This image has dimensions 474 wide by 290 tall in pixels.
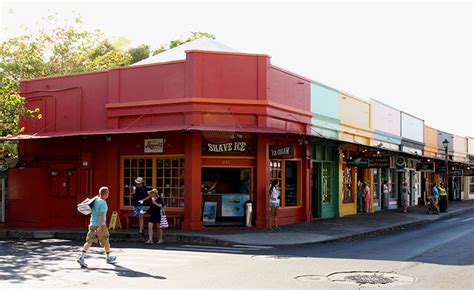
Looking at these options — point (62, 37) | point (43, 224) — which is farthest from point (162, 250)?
point (62, 37)

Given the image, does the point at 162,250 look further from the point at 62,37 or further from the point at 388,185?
the point at 62,37

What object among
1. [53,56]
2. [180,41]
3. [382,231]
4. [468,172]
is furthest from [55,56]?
[468,172]

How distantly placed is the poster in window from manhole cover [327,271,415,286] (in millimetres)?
9556

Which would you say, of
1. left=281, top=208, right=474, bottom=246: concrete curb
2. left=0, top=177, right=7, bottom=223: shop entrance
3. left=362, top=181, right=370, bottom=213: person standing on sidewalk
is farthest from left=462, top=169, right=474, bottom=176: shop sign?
left=0, top=177, right=7, bottom=223: shop entrance

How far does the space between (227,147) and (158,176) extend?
2.89m

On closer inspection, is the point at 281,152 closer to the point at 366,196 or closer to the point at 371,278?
the point at 371,278

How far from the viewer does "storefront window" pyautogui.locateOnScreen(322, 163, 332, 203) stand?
2598 cm

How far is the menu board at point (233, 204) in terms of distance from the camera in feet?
68.2

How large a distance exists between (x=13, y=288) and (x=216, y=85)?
1206cm

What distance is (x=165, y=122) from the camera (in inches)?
816

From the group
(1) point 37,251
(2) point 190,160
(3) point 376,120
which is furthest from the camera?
(3) point 376,120

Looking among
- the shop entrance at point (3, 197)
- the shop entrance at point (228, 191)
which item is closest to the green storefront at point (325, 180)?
the shop entrance at point (228, 191)

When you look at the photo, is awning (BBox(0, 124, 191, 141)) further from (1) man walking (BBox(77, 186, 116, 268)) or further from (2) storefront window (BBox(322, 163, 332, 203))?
(2) storefront window (BBox(322, 163, 332, 203))

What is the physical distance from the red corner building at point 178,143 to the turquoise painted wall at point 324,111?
157 cm
